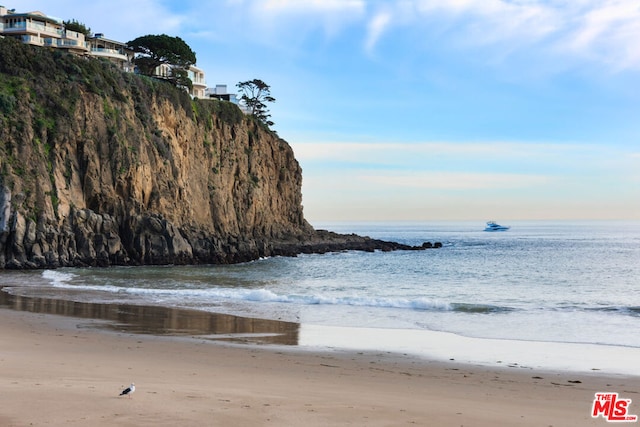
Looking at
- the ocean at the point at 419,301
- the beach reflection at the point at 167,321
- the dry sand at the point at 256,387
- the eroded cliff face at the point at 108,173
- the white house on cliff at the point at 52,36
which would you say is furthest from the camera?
the white house on cliff at the point at 52,36

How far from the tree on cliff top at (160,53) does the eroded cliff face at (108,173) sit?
27.5 feet

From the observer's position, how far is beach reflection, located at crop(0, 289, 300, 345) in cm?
1736

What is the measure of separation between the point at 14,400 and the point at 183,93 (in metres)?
55.5

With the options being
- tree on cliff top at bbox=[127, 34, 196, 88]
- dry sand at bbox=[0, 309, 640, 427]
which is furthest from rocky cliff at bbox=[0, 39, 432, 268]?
dry sand at bbox=[0, 309, 640, 427]

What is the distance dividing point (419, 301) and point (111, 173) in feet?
99.2

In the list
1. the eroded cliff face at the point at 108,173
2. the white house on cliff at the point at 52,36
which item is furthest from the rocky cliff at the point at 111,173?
the white house on cliff at the point at 52,36

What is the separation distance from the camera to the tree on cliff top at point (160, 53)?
68438 millimetres

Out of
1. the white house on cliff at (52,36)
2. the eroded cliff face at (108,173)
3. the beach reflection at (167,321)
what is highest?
the white house on cliff at (52,36)

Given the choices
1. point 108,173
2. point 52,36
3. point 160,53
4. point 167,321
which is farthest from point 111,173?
point 167,321

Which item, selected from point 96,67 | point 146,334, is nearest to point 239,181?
point 96,67

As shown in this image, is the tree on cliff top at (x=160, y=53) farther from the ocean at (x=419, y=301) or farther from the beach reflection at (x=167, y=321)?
the beach reflection at (x=167, y=321)

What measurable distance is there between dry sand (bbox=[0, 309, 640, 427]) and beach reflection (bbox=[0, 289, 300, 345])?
1483 millimetres

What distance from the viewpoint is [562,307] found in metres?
26.1

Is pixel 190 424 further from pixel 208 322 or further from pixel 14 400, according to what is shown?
pixel 208 322
